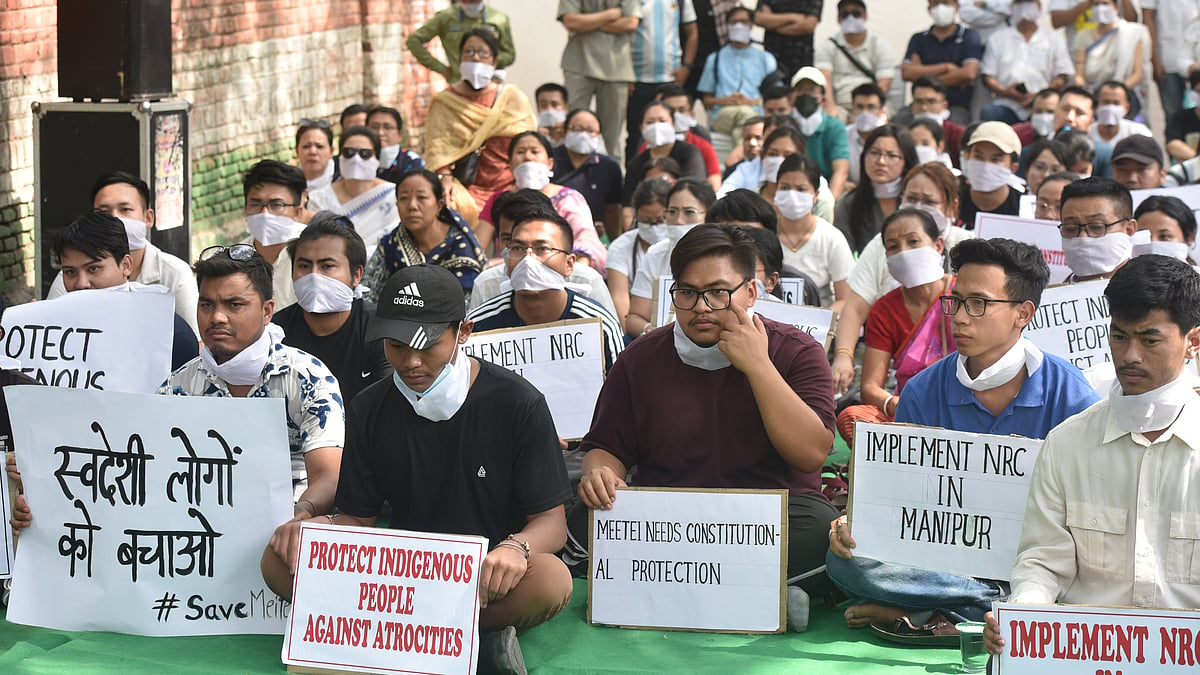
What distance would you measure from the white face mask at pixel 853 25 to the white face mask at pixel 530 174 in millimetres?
6462

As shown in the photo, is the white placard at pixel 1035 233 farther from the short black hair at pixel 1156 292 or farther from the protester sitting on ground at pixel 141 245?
the protester sitting on ground at pixel 141 245

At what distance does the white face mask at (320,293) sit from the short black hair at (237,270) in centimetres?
82

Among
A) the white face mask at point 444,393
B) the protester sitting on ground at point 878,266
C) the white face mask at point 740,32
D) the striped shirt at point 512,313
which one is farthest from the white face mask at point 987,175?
the white face mask at point 444,393

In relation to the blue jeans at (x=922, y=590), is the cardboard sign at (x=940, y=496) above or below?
above

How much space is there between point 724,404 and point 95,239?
3049mm

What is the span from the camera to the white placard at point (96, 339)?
6.35m

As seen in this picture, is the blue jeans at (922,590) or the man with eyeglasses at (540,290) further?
the man with eyeglasses at (540,290)

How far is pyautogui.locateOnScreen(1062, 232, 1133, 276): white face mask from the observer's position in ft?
23.9

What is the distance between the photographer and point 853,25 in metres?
16.5

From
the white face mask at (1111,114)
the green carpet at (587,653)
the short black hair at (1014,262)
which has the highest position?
the white face mask at (1111,114)

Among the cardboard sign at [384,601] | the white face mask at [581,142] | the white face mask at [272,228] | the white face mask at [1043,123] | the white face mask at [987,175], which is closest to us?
the cardboard sign at [384,601]

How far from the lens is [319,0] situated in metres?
15.6

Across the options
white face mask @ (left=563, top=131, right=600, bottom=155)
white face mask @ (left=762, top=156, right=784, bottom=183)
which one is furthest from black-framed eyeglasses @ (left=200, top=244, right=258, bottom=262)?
white face mask @ (left=563, top=131, right=600, bottom=155)

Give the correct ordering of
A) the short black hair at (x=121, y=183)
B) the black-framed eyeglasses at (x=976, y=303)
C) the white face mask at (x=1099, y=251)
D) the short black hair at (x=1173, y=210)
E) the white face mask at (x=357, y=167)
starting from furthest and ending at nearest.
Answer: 1. the white face mask at (x=357, y=167)
2. the short black hair at (x=121, y=183)
3. the short black hair at (x=1173, y=210)
4. the white face mask at (x=1099, y=251)
5. the black-framed eyeglasses at (x=976, y=303)
